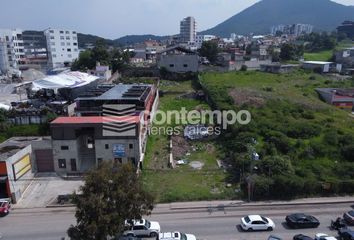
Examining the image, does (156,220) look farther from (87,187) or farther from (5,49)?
(5,49)

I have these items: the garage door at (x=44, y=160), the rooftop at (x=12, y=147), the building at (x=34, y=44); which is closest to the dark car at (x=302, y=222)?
the garage door at (x=44, y=160)

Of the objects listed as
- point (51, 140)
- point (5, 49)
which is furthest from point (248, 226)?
point (5, 49)

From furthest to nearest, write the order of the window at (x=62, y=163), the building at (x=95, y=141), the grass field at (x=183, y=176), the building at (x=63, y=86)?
the building at (x=63, y=86) < the window at (x=62, y=163) < the building at (x=95, y=141) < the grass field at (x=183, y=176)

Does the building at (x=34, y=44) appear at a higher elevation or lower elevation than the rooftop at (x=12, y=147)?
higher

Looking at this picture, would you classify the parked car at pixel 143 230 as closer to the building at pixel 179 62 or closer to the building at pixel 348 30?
the building at pixel 179 62

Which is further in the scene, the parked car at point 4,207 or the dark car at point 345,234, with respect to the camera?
the parked car at point 4,207

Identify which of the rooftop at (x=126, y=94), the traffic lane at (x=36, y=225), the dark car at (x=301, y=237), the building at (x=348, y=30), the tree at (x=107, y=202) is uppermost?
the building at (x=348, y=30)

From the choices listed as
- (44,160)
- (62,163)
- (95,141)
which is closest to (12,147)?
(44,160)
